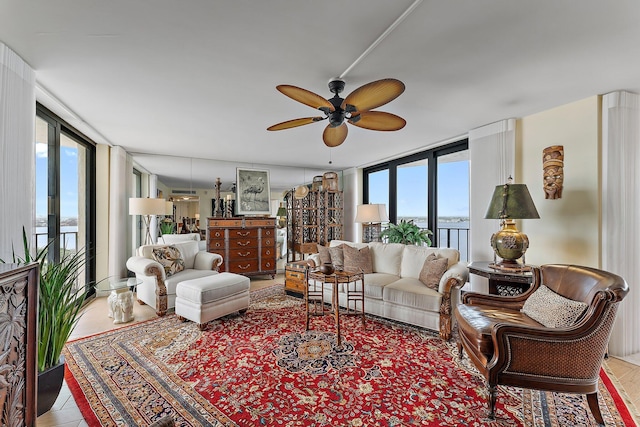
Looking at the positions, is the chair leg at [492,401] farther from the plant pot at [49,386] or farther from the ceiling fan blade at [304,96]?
the plant pot at [49,386]

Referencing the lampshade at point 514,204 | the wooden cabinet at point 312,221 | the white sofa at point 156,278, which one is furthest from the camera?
the wooden cabinet at point 312,221

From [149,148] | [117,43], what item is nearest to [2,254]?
[117,43]

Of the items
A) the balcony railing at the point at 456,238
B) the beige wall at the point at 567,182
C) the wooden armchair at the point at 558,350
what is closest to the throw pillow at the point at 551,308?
the wooden armchair at the point at 558,350

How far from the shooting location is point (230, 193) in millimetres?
5746

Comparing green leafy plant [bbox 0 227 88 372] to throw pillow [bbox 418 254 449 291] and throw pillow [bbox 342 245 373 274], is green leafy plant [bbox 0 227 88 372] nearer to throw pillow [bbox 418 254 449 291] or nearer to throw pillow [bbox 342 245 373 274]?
throw pillow [bbox 342 245 373 274]

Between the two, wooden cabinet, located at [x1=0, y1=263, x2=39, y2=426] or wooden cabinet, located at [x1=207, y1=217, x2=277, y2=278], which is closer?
wooden cabinet, located at [x1=0, y1=263, x2=39, y2=426]

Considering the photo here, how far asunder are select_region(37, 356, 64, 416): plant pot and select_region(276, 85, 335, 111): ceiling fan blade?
7.36 feet

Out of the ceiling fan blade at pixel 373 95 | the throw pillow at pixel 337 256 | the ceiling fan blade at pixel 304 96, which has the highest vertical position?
the ceiling fan blade at pixel 304 96

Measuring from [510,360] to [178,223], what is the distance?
19.8 ft

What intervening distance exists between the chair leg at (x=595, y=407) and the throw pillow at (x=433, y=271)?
1.36 m

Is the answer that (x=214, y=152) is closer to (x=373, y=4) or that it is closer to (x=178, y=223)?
(x=178, y=223)

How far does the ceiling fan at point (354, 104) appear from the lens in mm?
1767

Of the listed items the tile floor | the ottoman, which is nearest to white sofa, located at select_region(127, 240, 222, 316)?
the tile floor

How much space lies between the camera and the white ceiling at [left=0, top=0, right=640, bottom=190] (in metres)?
1.53
